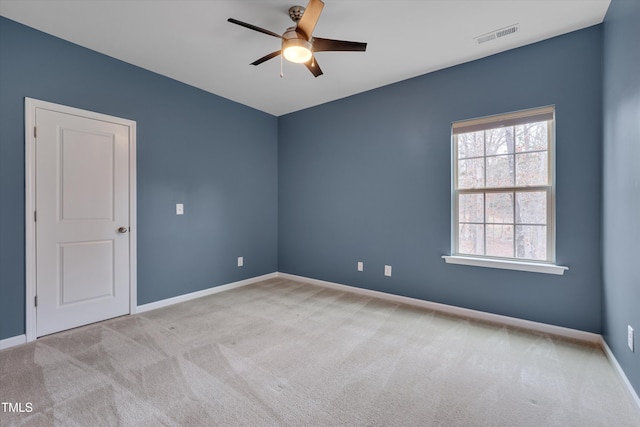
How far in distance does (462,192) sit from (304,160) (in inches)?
92.2

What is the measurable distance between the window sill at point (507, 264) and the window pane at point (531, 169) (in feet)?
2.53

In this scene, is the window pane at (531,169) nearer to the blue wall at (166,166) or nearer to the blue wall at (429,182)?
the blue wall at (429,182)

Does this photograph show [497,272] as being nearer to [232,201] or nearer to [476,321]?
[476,321]

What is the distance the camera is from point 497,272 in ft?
9.37

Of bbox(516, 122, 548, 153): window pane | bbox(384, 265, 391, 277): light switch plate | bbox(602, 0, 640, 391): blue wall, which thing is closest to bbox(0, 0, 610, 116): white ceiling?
bbox(602, 0, 640, 391): blue wall

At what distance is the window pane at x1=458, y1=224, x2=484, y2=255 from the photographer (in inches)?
119

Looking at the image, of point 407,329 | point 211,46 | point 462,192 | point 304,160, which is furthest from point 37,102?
point 462,192

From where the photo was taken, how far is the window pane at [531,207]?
2680 mm

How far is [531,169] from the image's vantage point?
2.73m

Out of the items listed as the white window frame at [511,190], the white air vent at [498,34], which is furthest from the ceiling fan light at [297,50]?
the white window frame at [511,190]

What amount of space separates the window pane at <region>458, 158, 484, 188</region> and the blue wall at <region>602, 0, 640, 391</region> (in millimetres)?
941

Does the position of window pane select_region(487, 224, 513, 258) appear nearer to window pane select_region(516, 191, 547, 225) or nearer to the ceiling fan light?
window pane select_region(516, 191, 547, 225)

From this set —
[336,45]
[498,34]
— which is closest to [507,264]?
[498,34]

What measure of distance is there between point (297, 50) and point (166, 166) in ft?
7.14
